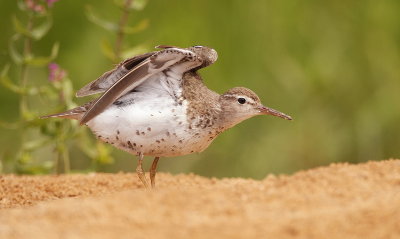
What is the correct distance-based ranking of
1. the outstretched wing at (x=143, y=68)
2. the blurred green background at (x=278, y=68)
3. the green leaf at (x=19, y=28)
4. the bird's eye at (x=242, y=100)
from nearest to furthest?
the outstretched wing at (x=143, y=68) < the bird's eye at (x=242, y=100) < the green leaf at (x=19, y=28) < the blurred green background at (x=278, y=68)

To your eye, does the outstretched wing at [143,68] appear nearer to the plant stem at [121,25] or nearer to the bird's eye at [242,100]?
the bird's eye at [242,100]

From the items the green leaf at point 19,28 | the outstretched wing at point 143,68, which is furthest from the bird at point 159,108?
the green leaf at point 19,28

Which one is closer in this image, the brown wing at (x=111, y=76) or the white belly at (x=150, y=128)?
the white belly at (x=150, y=128)

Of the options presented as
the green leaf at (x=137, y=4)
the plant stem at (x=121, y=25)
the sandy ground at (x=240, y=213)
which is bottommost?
the sandy ground at (x=240, y=213)

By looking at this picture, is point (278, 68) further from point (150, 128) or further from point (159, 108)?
point (150, 128)

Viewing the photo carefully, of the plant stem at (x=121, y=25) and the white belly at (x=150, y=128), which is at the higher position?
the plant stem at (x=121, y=25)

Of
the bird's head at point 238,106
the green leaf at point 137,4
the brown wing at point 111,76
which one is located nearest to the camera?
the brown wing at point 111,76

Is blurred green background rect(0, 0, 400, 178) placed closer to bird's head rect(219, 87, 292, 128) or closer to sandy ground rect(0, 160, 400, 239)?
bird's head rect(219, 87, 292, 128)

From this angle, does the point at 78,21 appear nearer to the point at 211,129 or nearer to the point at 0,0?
the point at 0,0

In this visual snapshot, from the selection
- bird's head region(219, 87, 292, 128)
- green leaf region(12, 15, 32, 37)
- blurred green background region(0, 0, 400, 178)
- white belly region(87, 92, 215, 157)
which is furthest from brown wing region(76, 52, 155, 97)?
blurred green background region(0, 0, 400, 178)
